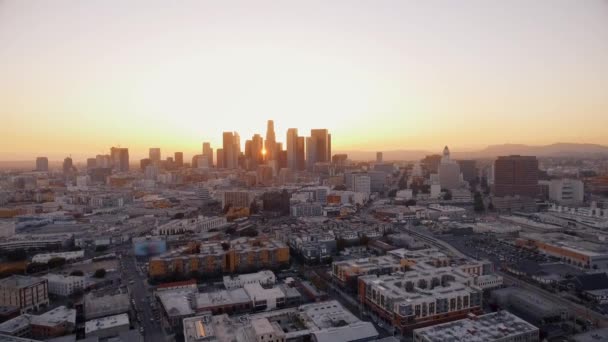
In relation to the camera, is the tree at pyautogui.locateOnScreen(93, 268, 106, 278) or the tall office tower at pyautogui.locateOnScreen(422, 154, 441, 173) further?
the tall office tower at pyautogui.locateOnScreen(422, 154, 441, 173)

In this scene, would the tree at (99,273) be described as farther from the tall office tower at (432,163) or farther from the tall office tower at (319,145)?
the tall office tower at (319,145)

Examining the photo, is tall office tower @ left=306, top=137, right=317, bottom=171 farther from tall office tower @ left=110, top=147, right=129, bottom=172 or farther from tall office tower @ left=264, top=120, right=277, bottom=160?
tall office tower @ left=110, top=147, right=129, bottom=172

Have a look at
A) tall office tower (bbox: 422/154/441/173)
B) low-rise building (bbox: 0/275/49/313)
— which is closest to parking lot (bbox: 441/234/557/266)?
low-rise building (bbox: 0/275/49/313)

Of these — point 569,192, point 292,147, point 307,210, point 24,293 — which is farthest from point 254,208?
point 292,147

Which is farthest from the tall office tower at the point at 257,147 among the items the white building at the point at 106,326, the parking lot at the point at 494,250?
the white building at the point at 106,326

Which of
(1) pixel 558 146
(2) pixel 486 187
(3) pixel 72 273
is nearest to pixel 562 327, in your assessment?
(3) pixel 72 273

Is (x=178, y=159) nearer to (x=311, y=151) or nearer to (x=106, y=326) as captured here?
(x=311, y=151)
